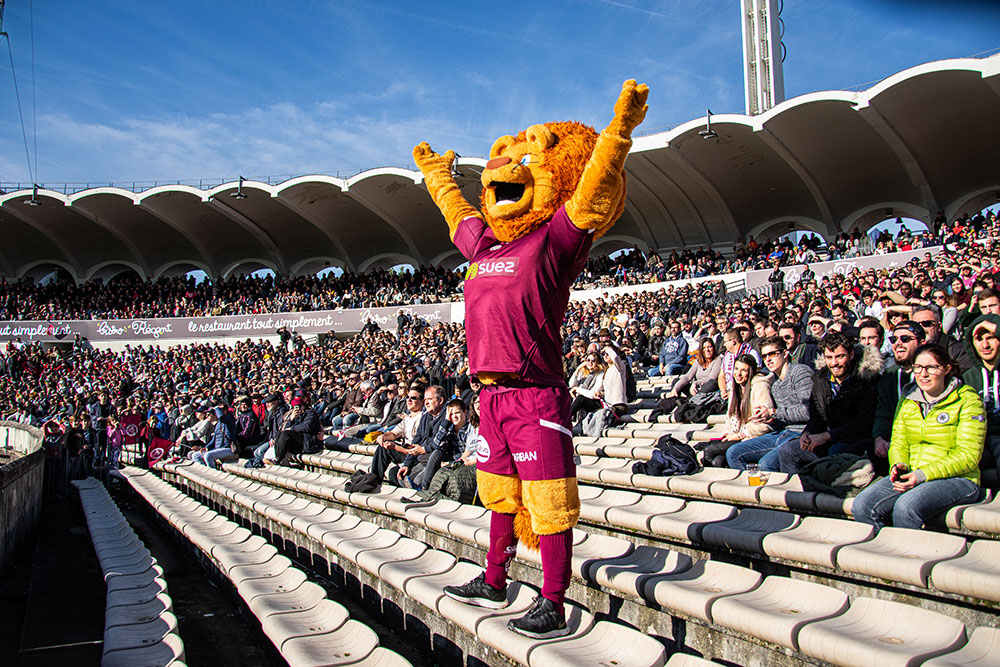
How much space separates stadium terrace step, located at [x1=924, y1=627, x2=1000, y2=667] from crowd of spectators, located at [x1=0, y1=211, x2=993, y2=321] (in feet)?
53.6

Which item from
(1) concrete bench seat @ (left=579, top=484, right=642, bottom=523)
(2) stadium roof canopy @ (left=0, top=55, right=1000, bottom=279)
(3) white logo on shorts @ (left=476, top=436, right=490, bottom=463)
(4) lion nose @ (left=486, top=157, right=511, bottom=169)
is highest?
(2) stadium roof canopy @ (left=0, top=55, right=1000, bottom=279)

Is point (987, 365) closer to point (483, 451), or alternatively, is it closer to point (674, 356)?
point (483, 451)

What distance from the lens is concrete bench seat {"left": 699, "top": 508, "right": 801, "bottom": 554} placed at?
250 cm

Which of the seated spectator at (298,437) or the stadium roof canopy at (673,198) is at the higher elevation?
the stadium roof canopy at (673,198)

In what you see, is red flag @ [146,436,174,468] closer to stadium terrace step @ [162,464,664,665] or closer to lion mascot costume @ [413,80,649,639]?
stadium terrace step @ [162,464,664,665]

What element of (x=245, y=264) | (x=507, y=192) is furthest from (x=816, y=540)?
(x=245, y=264)

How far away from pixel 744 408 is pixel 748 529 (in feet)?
6.10

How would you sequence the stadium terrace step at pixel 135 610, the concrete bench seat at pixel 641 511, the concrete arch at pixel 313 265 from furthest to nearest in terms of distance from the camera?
the concrete arch at pixel 313 265 → the concrete bench seat at pixel 641 511 → the stadium terrace step at pixel 135 610

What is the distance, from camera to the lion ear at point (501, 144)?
2798 millimetres

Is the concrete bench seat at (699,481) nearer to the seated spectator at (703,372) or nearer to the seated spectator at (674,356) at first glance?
the seated spectator at (703,372)

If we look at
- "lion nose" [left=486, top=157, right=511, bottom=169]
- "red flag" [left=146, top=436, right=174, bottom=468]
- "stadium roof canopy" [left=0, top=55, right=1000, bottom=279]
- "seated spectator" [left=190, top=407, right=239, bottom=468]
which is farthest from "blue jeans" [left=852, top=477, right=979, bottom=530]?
"stadium roof canopy" [left=0, top=55, right=1000, bottom=279]

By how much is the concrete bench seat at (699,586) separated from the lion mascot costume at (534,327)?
295 millimetres

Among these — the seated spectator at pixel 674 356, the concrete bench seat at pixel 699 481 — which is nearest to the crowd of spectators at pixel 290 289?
the seated spectator at pixel 674 356

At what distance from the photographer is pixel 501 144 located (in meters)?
2.82
